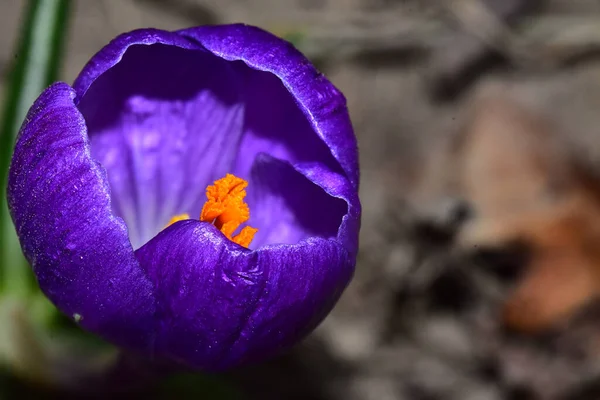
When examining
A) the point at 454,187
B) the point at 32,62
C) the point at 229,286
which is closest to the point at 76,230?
the point at 229,286

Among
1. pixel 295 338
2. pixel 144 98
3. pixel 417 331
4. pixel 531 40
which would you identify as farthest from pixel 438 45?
pixel 295 338

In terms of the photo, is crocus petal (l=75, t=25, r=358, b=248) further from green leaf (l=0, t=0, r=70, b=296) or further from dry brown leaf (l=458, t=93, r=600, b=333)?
dry brown leaf (l=458, t=93, r=600, b=333)

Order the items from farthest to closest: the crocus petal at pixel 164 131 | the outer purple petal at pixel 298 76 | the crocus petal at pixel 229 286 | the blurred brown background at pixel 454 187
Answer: the blurred brown background at pixel 454 187, the crocus petal at pixel 164 131, the outer purple petal at pixel 298 76, the crocus petal at pixel 229 286

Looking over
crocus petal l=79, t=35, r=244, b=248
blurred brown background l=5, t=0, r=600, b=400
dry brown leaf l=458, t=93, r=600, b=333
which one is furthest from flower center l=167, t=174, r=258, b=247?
dry brown leaf l=458, t=93, r=600, b=333

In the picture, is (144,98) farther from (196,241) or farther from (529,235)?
(529,235)

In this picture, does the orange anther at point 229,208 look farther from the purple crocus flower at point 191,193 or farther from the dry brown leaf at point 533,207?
the dry brown leaf at point 533,207

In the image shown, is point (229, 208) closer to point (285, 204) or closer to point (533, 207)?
point (285, 204)

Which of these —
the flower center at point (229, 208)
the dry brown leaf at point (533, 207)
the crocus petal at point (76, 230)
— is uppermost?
the dry brown leaf at point (533, 207)

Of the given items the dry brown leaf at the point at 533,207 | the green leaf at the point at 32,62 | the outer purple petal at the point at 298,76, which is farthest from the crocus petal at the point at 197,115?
the dry brown leaf at the point at 533,207
